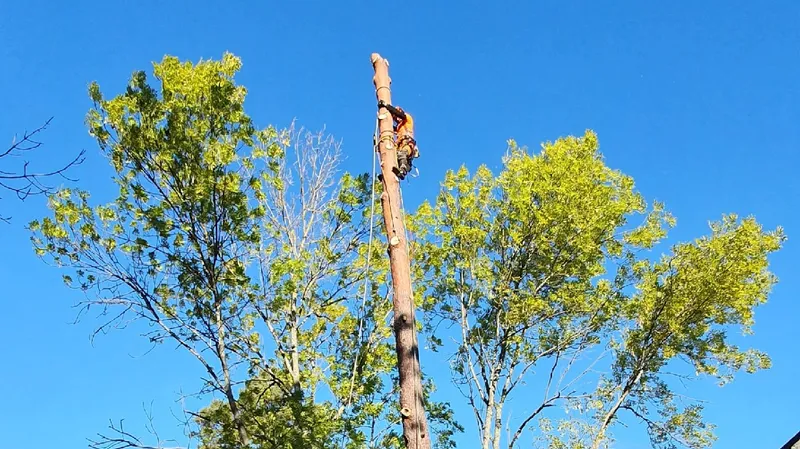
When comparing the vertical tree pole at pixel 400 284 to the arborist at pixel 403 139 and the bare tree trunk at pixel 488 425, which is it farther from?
the bare tree trunk at pixel 488 425

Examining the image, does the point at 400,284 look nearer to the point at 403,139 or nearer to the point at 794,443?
the point at 403,139

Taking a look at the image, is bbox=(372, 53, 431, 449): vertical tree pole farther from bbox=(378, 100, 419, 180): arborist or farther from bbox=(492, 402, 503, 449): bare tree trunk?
bbox=(492, 402, 503, 449): bare tree trunk

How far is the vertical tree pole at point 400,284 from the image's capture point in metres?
5.27

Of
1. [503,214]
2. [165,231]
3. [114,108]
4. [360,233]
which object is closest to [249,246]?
[165,231]

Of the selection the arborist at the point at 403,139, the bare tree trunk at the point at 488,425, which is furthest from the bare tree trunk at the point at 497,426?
the arborist at the point at 403,139

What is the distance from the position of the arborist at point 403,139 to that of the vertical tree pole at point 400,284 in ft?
0.43

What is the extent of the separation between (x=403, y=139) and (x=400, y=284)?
171 cm

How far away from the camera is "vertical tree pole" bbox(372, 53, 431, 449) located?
5266 millimetres

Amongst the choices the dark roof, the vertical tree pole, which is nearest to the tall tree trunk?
the vertical tree pole

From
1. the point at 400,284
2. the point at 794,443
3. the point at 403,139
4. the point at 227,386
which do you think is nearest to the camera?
the point at 400,284

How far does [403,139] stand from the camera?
22.3 ft

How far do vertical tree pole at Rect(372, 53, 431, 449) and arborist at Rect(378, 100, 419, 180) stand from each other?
13 centimetres

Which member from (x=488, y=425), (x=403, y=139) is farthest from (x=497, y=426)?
(x=403, y=139)

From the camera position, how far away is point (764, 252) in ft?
44.9
